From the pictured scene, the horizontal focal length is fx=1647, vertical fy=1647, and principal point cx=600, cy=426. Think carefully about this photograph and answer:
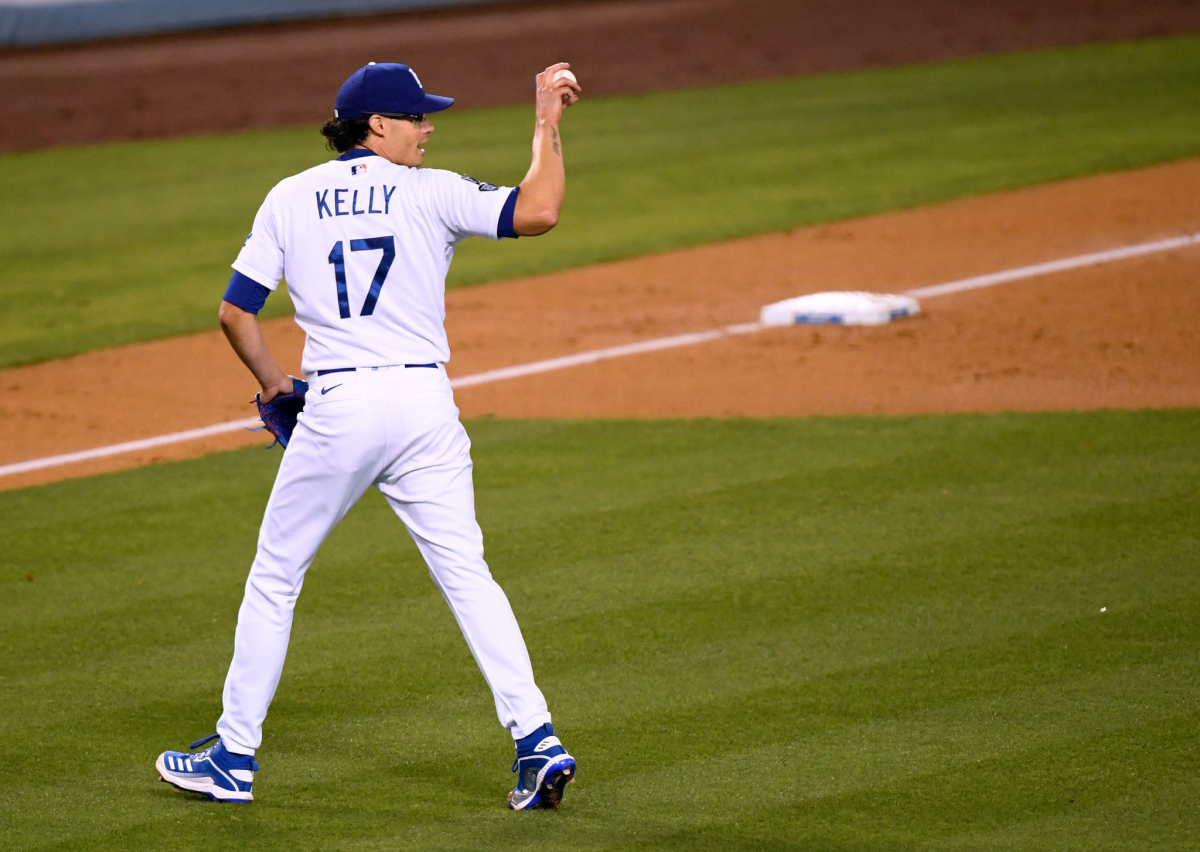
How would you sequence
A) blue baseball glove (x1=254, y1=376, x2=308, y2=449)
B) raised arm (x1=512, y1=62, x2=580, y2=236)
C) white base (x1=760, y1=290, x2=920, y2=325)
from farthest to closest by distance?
white base (x1=760, y1=290, x2=920, y2=325) < blue baseball glove (x1=254, y1=376, x2=308, y2=449) < raised arm (x1=512, y1=62, x2=580, y2=236)

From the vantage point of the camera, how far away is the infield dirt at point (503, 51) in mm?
20703

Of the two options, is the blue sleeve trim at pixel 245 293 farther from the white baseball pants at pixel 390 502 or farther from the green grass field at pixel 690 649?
the green grass field at pixel 690 649

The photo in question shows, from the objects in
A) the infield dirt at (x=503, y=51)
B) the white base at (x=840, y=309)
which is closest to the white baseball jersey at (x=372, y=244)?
the white base at (x=840, y=309)

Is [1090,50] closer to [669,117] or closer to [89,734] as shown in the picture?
[669,117]

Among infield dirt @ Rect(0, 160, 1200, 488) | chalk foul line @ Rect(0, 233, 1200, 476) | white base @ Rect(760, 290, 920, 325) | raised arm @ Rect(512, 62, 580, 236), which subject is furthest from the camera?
white base @ Rect(760, 290, 920, 325)

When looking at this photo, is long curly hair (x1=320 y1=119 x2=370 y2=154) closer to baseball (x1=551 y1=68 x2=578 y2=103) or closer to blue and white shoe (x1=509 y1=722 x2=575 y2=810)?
baseball (x1=551 y1=68 x2=578 y2=103)

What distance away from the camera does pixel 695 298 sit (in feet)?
36.8

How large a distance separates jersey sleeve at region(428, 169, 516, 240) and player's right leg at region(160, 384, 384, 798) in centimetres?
49

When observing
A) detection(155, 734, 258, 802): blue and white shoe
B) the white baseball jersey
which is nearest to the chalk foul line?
detection(155, 734, 258, 802): blue and white shoe

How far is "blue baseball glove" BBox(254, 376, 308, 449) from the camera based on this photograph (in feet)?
14.9

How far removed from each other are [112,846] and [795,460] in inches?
166

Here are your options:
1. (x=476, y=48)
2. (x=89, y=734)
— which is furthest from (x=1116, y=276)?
(x=476, y=48)

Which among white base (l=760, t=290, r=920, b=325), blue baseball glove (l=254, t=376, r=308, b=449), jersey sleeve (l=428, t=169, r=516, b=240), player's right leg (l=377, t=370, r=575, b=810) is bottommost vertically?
player's right leg (l=377, t=370, r=575, b=810)

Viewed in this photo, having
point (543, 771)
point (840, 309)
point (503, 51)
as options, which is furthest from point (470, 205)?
point (503, 51)
